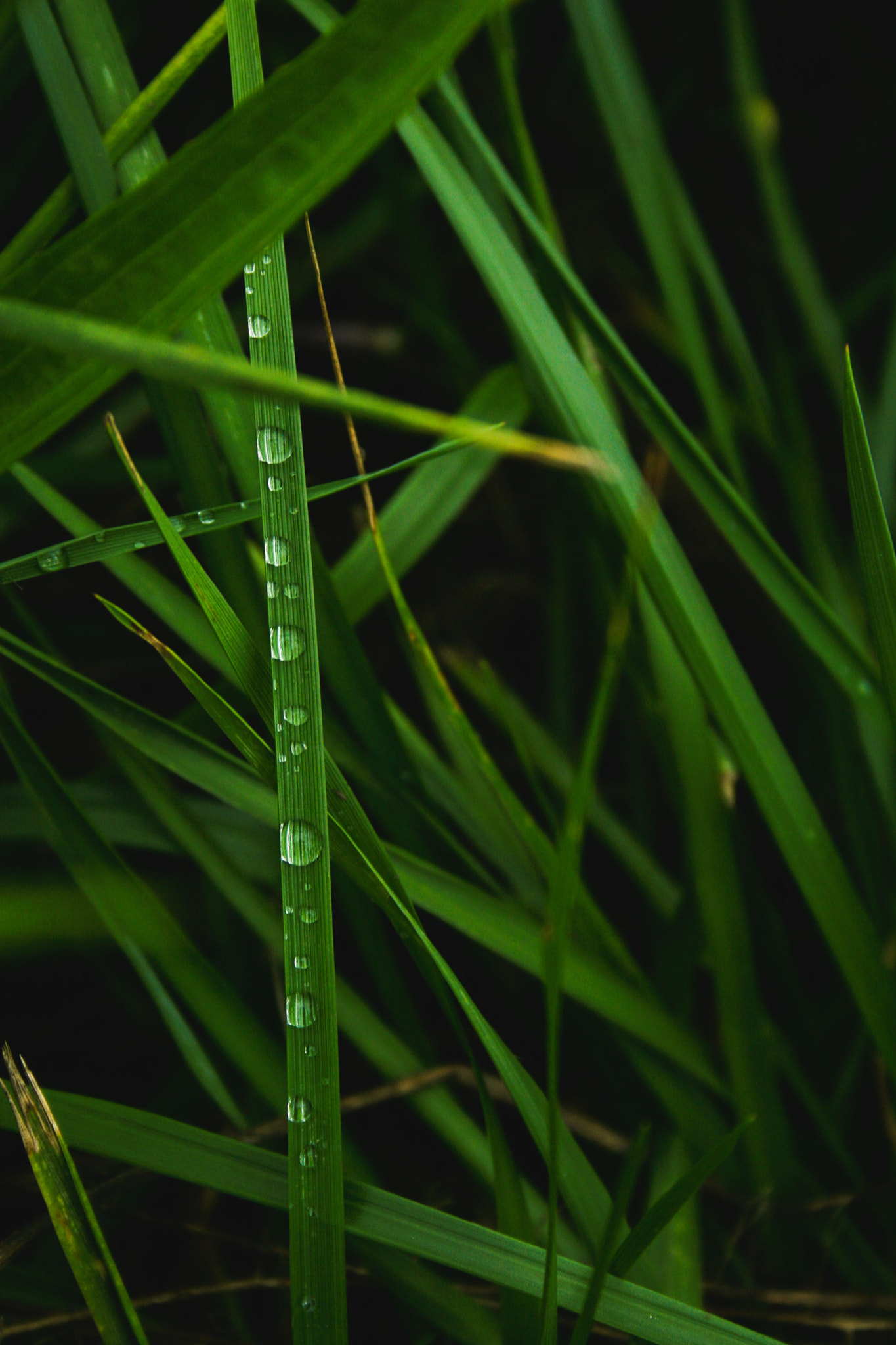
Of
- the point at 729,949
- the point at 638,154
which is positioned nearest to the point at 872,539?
the point at 729,949

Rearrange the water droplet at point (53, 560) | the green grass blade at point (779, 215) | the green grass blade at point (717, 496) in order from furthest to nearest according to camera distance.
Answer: the green grass blade at point (779, 215) → the green grass blade at point (717, 496) → the water droplet at point (53, 560)

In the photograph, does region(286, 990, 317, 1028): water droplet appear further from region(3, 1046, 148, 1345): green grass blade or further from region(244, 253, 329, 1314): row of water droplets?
region(3, 1046, 148, 1345): green grass blade

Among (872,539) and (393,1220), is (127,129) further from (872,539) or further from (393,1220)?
(393,1220)

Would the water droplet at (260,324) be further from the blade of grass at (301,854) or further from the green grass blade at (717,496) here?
the green grass blade at (717,496)

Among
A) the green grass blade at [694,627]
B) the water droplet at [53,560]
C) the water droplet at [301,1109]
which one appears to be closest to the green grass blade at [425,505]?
the green grass blade at [694,627]

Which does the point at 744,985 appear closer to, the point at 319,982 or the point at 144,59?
the point at 319,982
